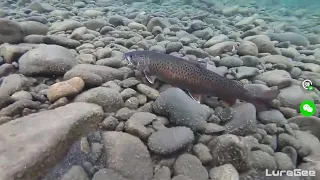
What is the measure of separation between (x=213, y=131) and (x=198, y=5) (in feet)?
32.5

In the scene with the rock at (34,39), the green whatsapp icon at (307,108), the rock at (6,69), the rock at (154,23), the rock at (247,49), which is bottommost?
the green whatsapp icon at (307,108)

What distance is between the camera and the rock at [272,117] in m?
2.99

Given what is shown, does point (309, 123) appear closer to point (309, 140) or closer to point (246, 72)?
point (309, 140)

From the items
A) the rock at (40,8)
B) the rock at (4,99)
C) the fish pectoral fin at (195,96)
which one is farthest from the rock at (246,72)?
the rock at (40,8)

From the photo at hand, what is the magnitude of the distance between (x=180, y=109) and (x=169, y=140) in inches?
19.3

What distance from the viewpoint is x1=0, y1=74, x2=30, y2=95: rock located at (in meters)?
3.01

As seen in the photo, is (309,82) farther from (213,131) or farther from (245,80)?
(213,131)

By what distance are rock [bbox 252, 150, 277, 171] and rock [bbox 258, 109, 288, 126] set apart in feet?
2.07

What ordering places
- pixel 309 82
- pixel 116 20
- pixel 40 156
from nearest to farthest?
1. pixel 40 156
2. pixel 309 82
3. pixel 116 20

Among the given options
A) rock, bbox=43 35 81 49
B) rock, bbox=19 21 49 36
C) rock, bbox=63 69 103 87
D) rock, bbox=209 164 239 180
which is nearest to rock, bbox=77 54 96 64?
rock, bbox=43 35 81 49

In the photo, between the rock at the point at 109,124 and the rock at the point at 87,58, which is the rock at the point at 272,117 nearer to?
the rock at the point at 109,124

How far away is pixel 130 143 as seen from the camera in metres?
2.46

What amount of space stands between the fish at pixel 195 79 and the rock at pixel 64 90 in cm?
97

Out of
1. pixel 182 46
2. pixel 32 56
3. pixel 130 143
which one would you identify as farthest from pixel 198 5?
pixel 130 143
